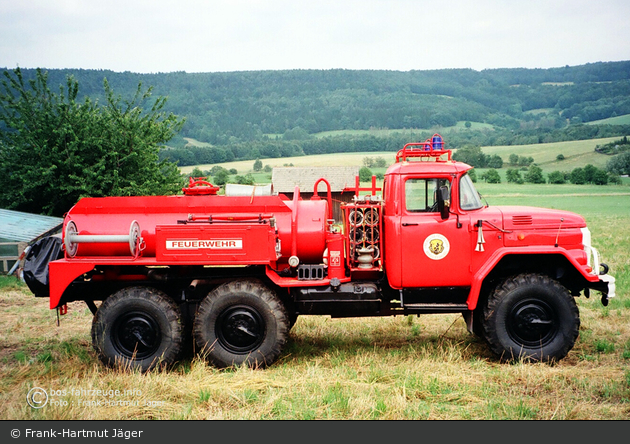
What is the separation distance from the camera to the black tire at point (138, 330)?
248 inches

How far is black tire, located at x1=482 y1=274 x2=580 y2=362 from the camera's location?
6.20 metres

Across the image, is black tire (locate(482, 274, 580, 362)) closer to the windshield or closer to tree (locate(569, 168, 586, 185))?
the windshield

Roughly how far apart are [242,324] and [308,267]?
1140 millimetres

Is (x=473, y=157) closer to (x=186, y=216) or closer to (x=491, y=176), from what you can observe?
(x=491, y=176)

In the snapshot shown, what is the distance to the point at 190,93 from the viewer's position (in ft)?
270

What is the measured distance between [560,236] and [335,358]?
3415 mm

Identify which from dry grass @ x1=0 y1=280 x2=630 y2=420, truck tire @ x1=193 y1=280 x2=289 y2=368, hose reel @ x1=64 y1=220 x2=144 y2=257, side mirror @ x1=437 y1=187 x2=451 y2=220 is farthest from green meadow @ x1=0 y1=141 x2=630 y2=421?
side mirror @ x1=437 y1=187 x2=451 y2=220

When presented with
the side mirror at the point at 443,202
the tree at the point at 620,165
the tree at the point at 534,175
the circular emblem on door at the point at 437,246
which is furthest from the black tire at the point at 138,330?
the tree at the point at 534,175

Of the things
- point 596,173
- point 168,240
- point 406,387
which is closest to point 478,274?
point 406,387

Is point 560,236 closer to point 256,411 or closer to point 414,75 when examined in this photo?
point 256,411

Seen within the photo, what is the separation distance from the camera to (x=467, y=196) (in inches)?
255

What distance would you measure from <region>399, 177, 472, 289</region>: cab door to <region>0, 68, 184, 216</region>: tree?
1058 centimetres

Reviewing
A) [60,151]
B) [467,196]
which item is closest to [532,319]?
[467,196]

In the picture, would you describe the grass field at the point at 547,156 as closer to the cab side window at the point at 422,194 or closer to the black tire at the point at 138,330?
the black tire at the point at 138,330
